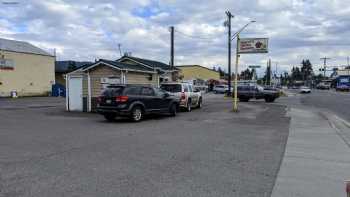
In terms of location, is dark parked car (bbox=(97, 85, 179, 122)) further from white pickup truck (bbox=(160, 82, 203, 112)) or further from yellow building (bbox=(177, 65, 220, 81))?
yellow building (bbox=(177, 65, 220, 81))

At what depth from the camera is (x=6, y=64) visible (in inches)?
1652

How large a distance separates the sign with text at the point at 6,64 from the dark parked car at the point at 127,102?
29.2 metres

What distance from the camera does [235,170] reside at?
24.3 ft

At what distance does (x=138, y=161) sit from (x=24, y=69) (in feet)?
134

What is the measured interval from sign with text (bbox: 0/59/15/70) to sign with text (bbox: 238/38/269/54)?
29073 mm

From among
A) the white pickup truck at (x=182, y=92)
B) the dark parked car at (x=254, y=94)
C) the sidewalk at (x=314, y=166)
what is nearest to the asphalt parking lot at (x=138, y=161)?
the sidewalk at (x=314, y=166)

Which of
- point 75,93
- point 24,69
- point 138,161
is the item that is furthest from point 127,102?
point 24,69

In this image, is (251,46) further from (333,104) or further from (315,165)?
(315,165)

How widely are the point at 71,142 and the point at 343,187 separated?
23.8ft

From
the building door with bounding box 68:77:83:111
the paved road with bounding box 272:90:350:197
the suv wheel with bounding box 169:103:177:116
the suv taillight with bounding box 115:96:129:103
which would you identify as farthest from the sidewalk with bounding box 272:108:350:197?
the building door with bounding box 68:77:83:111

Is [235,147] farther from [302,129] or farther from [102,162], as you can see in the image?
[302,129]

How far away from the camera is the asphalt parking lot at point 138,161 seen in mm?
6020

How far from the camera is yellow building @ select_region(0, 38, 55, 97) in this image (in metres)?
41.8

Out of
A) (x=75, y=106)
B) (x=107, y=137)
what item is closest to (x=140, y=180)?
(x=107, y=137)
